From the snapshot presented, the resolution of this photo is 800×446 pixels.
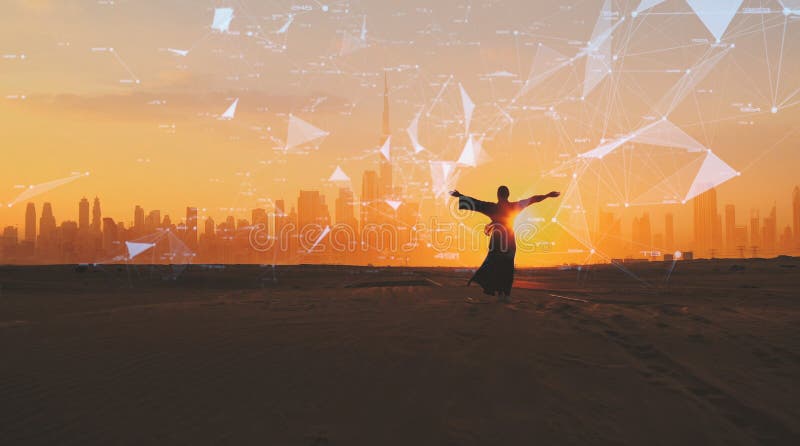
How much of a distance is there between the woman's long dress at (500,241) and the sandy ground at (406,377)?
1.96m

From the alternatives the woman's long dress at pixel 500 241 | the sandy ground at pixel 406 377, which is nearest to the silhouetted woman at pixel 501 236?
the woman's long dress at pixel 500 241

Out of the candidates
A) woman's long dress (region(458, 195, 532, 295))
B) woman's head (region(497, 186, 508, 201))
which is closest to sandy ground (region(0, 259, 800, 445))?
woman's long dress (region(458, 195, 532, 295))

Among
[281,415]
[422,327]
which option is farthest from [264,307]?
[281,415]

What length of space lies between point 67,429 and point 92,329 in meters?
4.55

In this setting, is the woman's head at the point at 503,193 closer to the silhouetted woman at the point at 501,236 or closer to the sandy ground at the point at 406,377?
the silhouetted woman at the point at 501,236

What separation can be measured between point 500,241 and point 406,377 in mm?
6825

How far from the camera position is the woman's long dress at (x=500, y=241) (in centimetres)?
1227

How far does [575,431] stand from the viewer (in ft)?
15.3

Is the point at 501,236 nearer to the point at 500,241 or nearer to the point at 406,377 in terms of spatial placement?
the point at 500,241

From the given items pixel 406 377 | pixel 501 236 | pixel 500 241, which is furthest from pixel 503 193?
pixel 406 377

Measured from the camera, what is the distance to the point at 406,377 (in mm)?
5965

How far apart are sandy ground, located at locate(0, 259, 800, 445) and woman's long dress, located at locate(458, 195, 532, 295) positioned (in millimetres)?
1957

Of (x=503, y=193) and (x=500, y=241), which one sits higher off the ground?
(x=503, y=193)

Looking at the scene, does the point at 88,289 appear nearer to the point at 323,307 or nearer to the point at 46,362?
the point at 323,307
